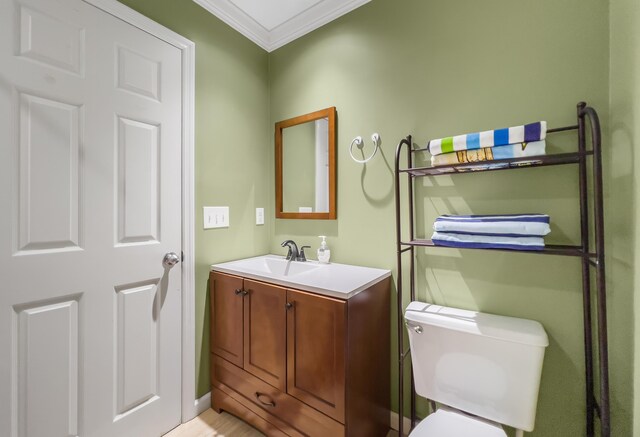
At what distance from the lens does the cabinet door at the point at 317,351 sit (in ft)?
3.62

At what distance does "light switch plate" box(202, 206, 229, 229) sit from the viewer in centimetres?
165

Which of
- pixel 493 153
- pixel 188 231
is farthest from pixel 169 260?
pixel 493 153

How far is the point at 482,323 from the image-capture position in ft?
3.59

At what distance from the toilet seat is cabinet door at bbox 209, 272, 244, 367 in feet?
3.07

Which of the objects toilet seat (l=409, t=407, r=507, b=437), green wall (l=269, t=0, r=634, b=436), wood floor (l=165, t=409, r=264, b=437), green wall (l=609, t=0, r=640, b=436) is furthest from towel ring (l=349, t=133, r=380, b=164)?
wood floor (l=165, t=409, r=264, b=437)

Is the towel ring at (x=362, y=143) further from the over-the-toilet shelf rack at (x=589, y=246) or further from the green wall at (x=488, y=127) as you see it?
the over-the-toilet shelf rack at (x=589, y=246)

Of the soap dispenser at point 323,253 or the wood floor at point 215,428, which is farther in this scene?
the soap dispenser at point 323,253

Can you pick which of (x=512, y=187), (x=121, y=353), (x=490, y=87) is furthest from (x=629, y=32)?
(x=121, y=353)

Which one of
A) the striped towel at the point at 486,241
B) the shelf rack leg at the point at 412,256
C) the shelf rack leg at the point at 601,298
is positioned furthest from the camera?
the shelf rack leg at the point at 412,256

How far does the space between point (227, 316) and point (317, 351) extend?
0.64 meters

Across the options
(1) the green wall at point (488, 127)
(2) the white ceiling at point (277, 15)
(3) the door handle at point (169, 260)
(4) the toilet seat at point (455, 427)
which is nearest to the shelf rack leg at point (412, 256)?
(1) the green wall at point (488, 127)

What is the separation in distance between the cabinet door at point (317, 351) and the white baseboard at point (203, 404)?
28.2 inches

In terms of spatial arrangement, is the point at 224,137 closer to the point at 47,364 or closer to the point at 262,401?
the point at 47,364

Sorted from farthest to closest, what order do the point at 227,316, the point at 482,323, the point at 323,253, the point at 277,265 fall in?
the point at 277,265 → the point at 323,253 → the point at 227,316 → the point at 482,323
